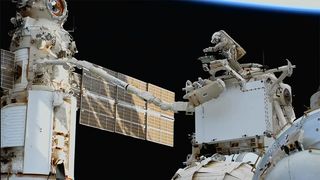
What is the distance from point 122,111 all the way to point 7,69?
2.82 meters

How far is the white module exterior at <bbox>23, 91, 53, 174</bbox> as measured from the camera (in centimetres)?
903

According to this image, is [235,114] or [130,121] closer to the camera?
[235,114]

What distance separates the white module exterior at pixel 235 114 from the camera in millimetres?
8383

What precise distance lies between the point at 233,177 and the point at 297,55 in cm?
621

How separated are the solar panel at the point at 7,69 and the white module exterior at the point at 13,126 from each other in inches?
18.9

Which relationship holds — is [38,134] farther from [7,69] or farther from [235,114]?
[235,114]

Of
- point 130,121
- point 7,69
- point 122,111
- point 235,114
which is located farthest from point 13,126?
point 235,114

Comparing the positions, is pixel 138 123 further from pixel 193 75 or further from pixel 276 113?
pixel 276 113

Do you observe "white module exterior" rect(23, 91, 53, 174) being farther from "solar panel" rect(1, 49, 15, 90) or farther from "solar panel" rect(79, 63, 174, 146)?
"solar panel" rect(79, 63, 174, 146)

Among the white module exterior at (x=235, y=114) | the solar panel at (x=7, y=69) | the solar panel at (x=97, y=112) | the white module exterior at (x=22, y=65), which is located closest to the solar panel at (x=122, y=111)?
the solar panel at (x=97, y=112)

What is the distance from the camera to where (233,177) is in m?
5.87

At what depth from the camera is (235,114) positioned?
336 inches

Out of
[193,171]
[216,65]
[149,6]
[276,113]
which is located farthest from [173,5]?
[193,171]

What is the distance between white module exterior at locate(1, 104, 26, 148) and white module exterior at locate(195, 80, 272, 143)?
9.49ft
